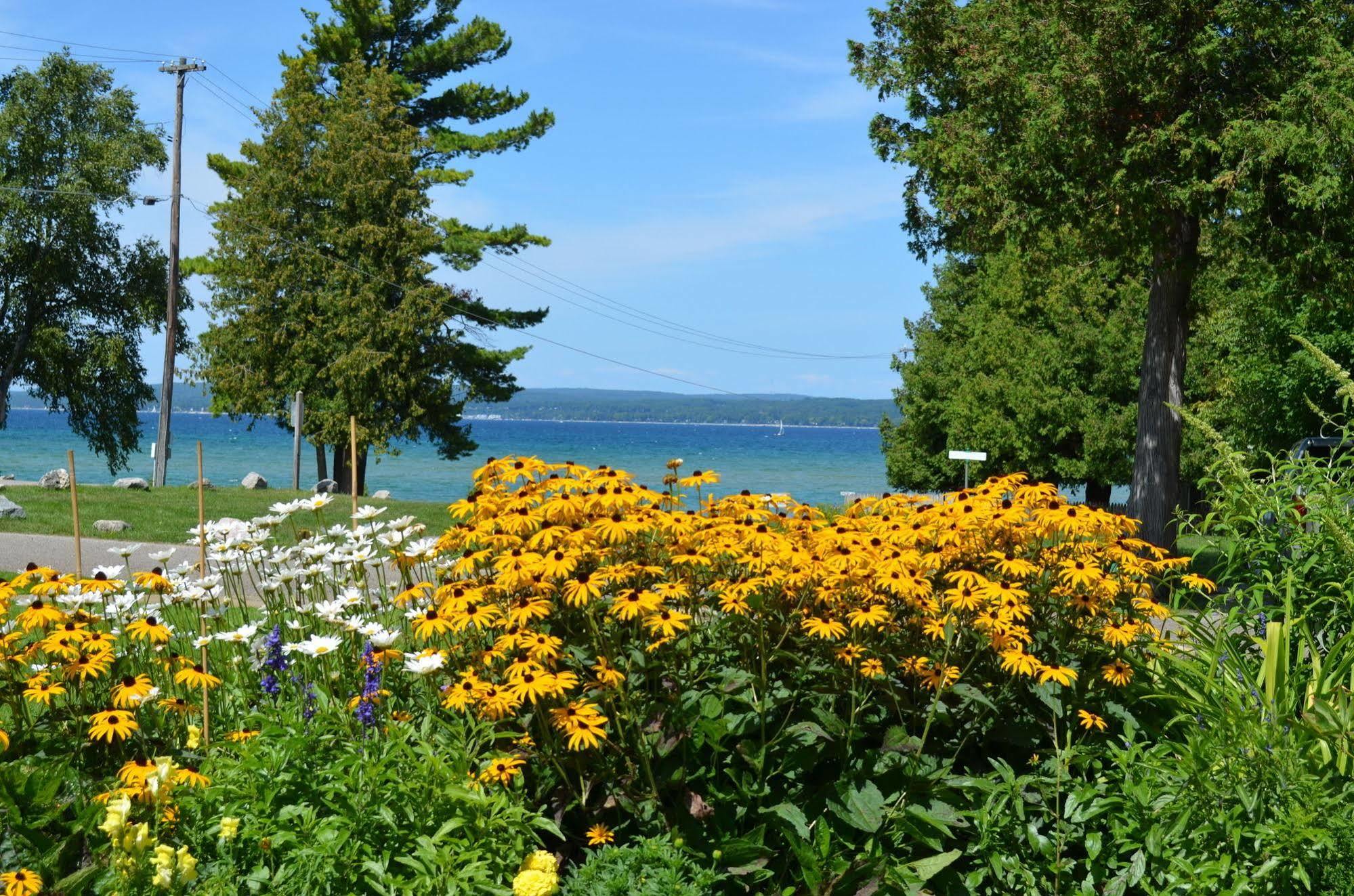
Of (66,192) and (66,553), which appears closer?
(66,553)

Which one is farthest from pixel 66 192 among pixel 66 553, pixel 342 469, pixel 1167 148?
pixel 1167 148

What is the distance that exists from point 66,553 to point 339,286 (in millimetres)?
13341

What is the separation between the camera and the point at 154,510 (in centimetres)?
1597

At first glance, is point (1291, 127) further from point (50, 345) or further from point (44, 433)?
point (44, 433)

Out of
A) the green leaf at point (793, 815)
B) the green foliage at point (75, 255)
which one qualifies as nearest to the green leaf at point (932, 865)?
the green leaf at point (793, 815)

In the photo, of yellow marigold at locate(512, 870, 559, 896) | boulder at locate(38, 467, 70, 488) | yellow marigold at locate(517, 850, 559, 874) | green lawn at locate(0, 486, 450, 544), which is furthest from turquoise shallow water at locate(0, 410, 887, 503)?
yellow marigold at locate(512, 870, 559, 896)

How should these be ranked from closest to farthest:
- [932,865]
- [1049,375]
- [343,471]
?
[932,865] → [1049,375] → [343,471]

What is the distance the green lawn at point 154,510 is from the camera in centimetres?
1430

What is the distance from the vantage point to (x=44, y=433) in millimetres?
126312

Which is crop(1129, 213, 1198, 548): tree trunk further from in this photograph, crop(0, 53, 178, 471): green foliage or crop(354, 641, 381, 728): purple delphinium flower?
crop(0, 53, 178, 471): green foliage

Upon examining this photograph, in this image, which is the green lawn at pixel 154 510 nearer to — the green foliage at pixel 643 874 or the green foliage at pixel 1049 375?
the green foliage at pixel 643 874

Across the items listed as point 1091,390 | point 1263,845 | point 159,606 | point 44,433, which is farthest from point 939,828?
point 44,433

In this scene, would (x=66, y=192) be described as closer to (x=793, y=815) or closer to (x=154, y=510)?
Answer: (x=154, y=510)

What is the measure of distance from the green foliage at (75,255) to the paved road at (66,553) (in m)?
14.5
